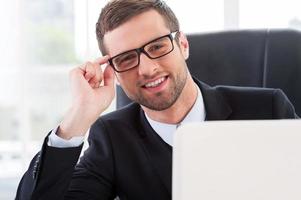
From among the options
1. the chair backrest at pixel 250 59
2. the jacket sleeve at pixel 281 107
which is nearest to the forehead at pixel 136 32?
the chair backrest at pixel 250 59

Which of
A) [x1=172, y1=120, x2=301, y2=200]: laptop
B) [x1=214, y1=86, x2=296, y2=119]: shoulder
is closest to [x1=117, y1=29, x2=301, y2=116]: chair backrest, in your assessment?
[x1=214, y1=86, x2=296, y2=119]: shoulder

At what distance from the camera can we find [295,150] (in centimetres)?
39

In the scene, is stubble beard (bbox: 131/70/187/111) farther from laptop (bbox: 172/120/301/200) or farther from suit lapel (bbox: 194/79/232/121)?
laptop (bbox: 172/120/301/200)

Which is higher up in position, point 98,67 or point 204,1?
point 204,1

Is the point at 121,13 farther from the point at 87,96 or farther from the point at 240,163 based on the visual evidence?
the point at 240,163

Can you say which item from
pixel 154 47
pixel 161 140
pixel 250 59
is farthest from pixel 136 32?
pixel 250 59

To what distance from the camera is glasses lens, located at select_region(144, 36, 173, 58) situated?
988mm

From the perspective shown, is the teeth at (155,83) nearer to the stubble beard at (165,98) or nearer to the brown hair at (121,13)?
the stubble beard at (165,98)

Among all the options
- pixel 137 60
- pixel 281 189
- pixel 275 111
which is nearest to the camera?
pixel 281 189

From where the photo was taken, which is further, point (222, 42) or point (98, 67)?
point (222, 42)

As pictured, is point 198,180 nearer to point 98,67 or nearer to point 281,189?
point 281,189

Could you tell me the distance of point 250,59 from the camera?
47.3 inches

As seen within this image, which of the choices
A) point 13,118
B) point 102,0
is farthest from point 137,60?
point 13,118

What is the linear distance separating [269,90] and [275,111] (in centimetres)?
6
